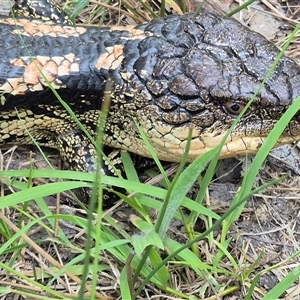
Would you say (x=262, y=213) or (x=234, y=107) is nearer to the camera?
(x=234, y=107)

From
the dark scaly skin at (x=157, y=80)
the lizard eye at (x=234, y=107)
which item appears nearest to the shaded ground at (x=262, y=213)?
the dark scaly skin at (x=157, y=80)

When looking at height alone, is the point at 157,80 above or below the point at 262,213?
above

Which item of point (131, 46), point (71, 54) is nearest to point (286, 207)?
point (131, 46)

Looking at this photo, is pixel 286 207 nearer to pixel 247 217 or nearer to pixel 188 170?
pixel 247 217

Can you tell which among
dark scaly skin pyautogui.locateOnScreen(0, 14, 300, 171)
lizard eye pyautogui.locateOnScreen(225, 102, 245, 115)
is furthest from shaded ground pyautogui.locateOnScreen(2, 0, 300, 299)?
lizard eye pyautogui.locateOnScreen(225, 102, 245, 115)

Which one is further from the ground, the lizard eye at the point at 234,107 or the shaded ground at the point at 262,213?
the lizard eye at the point at 234,107

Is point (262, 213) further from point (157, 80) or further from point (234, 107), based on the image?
point (157, 80)

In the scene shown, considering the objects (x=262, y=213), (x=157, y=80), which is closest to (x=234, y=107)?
(x=157, y=80)

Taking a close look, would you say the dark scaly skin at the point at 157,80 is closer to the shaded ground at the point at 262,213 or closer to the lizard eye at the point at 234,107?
the lizard eye at the point at 234,107

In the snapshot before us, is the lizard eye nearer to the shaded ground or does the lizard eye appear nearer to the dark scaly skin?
the dark scaly skin
